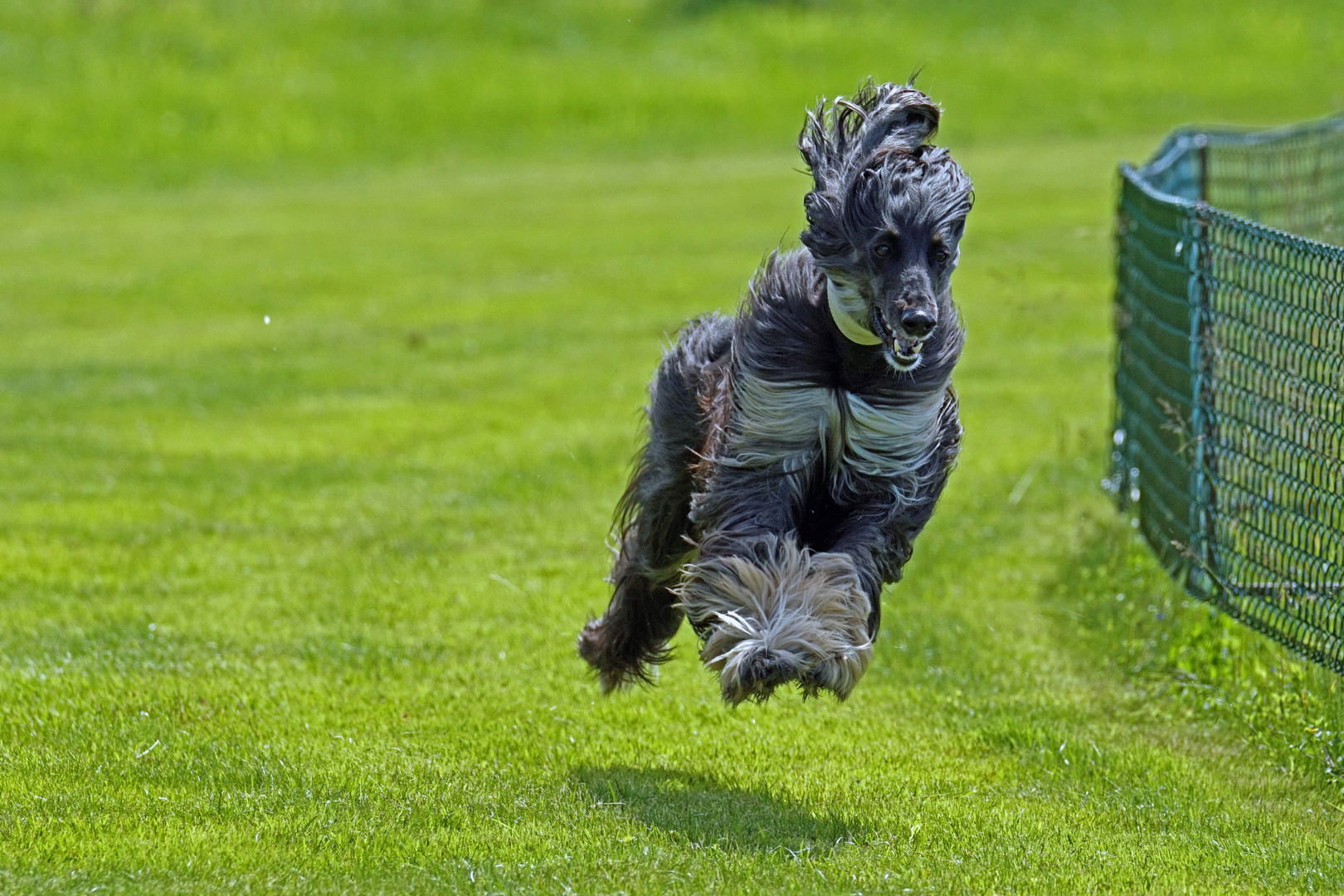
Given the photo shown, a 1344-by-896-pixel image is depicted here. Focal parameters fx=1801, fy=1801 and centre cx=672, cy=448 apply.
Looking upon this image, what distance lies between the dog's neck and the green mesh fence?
1.34 metres

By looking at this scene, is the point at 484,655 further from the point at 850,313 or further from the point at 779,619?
the point at 850,313

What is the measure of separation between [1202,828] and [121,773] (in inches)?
105

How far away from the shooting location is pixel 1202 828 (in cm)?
432

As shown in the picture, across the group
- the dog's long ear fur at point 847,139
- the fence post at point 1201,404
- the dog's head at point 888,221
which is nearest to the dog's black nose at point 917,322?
the dog's head at point 888,221

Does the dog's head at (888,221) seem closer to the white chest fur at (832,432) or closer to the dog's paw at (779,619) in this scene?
the white chest fur at (832,432)

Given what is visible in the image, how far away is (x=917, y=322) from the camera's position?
391cm

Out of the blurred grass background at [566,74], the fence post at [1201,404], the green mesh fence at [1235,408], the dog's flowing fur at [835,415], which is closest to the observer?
the dog's flowing fur at [835,415]

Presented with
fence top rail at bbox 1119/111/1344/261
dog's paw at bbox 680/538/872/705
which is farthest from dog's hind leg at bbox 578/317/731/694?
fence top rail at bbox 1119/111/1344/261

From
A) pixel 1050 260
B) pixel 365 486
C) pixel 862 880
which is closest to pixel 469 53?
pixel 1050 260

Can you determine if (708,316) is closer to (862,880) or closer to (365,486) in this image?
(862,880)

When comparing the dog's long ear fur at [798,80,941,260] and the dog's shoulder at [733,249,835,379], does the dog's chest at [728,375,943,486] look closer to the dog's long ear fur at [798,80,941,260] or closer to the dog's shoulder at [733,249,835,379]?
the dog's shoulder at [733,249,835,379]

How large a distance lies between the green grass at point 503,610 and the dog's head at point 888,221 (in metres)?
1.20

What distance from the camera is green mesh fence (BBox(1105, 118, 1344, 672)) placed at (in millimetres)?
4824

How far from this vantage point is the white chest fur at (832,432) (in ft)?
14.0
